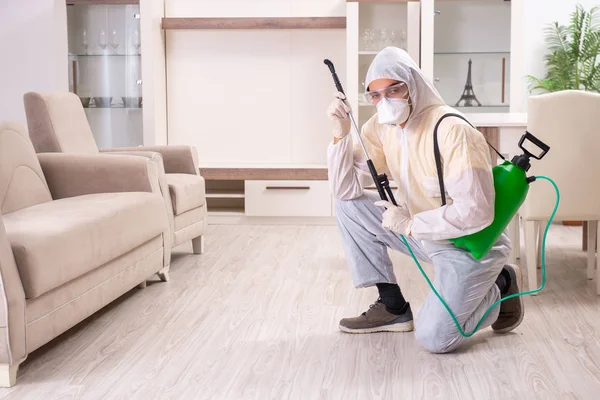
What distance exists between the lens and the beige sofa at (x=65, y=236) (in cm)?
215

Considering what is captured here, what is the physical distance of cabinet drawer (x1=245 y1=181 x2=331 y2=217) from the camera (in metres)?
5.19

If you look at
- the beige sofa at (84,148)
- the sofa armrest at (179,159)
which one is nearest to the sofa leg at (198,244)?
the beige sofa at (84,148)

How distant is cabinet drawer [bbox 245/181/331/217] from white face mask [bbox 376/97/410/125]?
109 inches

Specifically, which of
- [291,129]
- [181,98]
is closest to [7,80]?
[181,98]

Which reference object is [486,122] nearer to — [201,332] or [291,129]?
[201,332]

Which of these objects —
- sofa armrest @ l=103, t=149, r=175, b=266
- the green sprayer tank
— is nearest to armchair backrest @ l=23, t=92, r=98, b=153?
sofa armrest @ l=103, t=149, r=175, b=266

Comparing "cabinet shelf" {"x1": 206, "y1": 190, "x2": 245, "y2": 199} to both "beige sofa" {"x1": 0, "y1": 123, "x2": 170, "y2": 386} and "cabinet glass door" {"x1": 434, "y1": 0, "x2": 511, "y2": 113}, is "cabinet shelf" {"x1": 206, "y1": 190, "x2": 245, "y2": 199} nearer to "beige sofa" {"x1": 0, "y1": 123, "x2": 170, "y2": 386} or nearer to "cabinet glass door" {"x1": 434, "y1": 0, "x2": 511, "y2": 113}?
"cabinet glass door" {"x1": 434, "y1": 0, "x2": 511, "y2": 113}

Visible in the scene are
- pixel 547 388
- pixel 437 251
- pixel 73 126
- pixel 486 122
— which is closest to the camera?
pixel 547 388

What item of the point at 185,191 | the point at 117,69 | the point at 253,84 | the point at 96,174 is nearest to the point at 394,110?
the point at 96,174

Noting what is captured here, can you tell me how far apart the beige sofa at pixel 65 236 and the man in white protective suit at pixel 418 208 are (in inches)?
33.0

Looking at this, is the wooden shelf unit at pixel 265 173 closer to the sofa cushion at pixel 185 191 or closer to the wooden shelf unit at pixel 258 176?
the wooden shelf unit at pixel 258 176

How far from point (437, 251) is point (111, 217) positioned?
116 cm

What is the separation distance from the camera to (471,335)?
8.13ft

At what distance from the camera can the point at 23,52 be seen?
6160 mm
